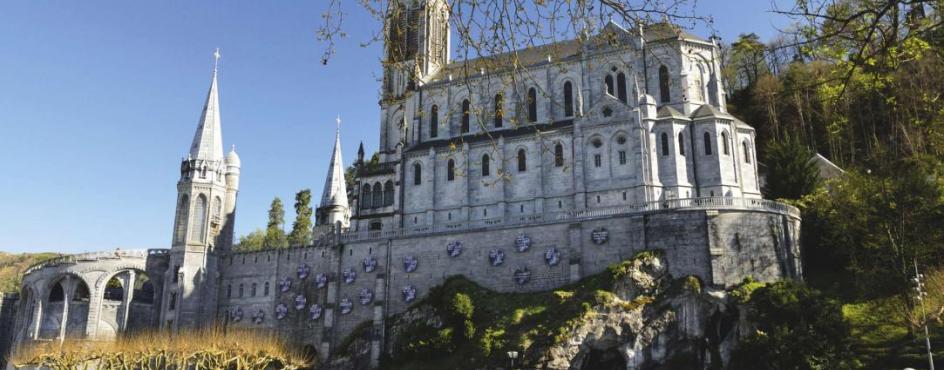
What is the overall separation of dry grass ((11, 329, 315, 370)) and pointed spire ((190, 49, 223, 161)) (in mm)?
15553

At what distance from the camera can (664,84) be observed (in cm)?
5131

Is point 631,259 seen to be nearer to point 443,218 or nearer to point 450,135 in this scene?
point 443,218

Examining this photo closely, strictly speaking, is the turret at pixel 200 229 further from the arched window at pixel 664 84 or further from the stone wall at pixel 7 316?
the arched window at pixel 664 84

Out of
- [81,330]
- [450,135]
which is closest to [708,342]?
[450,135]

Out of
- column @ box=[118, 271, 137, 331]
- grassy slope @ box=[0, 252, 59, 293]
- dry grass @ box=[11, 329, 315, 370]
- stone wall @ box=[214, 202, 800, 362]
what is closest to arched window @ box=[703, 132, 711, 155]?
stone wall @ box=[214, 202, 800, 362]

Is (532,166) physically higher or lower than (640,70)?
lower

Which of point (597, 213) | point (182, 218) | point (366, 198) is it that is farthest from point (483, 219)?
point (182, 218)

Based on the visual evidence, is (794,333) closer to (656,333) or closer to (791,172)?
(656,333)

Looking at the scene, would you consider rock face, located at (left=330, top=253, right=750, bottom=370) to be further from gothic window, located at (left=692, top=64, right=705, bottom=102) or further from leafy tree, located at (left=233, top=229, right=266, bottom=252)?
leafy tree, located at (left=233, top=229, right=266, bottom=252)

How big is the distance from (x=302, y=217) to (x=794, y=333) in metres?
57.5

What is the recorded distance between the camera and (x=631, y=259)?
40.4m

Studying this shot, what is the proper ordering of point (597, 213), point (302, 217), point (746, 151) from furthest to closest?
point (302, 217) < point (746, 151) < point (597, 213)

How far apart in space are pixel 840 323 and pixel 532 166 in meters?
23.0

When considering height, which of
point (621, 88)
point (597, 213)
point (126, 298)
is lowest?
point (126, 298)
